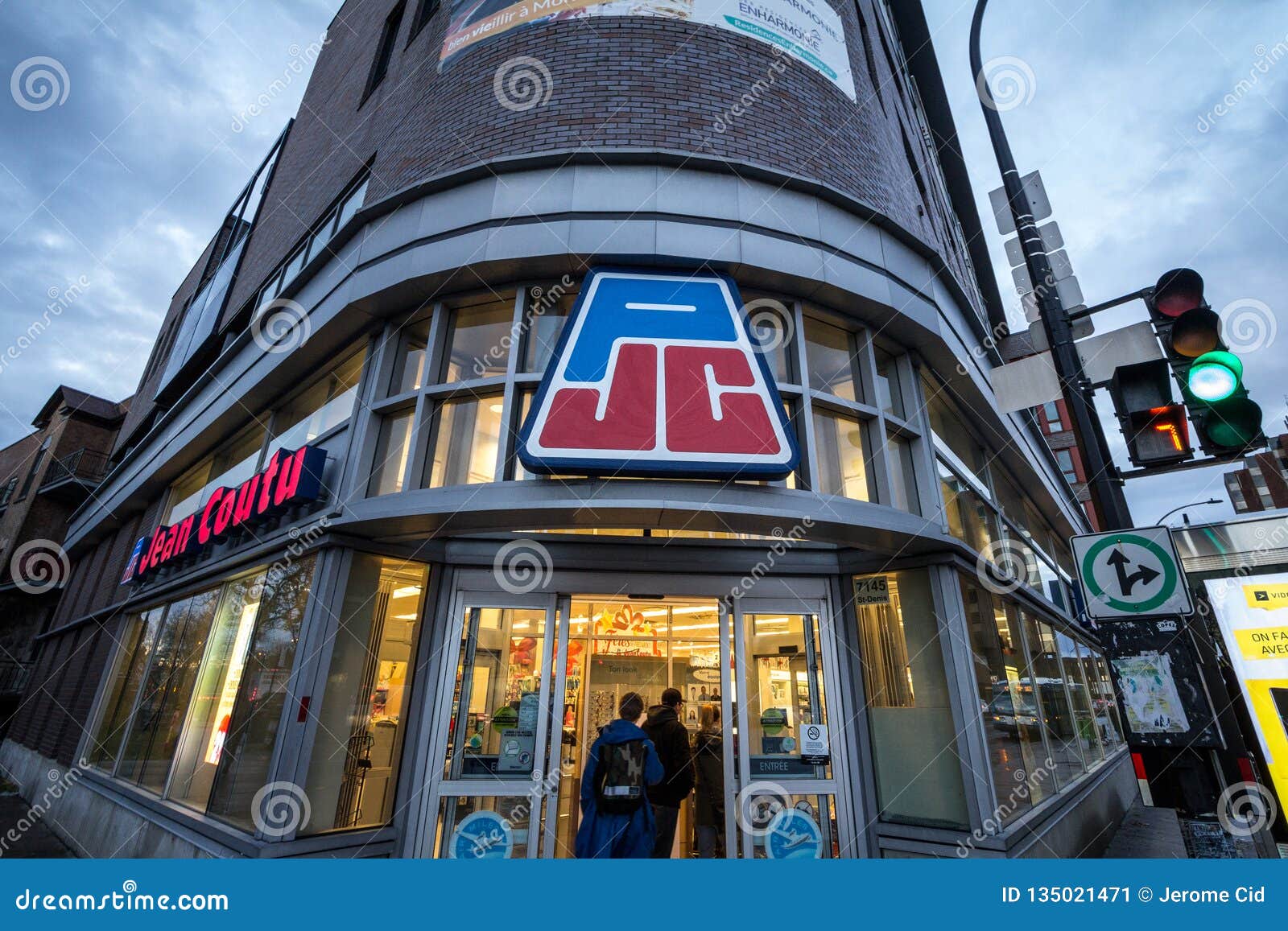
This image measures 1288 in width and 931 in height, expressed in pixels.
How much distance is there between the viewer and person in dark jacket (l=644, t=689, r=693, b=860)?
5.91m

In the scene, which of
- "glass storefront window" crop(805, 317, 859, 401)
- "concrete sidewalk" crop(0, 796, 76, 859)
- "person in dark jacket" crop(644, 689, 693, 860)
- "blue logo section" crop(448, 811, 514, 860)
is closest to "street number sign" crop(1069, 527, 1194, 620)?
"glass storefront window" crop(805, 317, 859, 401)

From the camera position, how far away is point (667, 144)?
22.2 feet

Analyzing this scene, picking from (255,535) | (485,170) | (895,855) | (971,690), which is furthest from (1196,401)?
(255,535)

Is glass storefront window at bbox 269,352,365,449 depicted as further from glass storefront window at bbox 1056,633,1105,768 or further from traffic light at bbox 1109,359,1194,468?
glass storefront window at bbox 1056,633,1105,768

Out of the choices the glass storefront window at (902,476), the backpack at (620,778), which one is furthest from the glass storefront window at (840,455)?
the backpack at (620,778)

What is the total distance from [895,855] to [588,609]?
3818 mm

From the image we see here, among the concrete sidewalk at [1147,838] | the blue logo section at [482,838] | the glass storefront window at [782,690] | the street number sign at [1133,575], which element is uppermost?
the street number sign at [1133,575]

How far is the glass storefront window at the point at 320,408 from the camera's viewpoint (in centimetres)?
750

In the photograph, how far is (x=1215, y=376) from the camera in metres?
3.51

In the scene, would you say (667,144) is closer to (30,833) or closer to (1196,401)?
(1196,401)

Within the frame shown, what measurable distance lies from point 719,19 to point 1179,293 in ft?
22.2

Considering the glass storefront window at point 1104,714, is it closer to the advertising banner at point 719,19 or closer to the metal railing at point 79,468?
the advertising banner at point 719,19

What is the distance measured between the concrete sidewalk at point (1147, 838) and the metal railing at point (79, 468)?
33.8m

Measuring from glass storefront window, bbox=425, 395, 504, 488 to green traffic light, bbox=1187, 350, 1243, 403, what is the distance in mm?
5304
